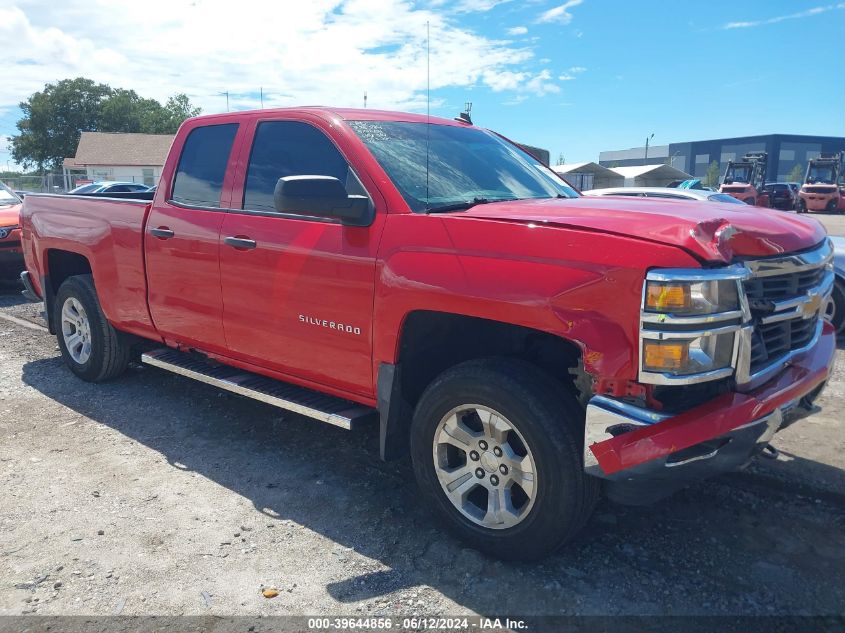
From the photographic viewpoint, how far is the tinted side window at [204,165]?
4.27 metres

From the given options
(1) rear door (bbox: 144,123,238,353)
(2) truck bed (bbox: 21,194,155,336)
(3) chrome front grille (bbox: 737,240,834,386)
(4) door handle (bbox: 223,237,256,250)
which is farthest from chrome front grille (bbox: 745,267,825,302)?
(2) truck bed (bbox: 21,194,155,336)

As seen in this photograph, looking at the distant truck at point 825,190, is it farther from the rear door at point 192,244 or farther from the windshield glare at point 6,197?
the rear door at point 192,244

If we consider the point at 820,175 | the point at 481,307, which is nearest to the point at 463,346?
the point at 481,307

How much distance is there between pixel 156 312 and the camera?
467 cm

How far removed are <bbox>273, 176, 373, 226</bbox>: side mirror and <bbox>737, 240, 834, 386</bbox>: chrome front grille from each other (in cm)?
172

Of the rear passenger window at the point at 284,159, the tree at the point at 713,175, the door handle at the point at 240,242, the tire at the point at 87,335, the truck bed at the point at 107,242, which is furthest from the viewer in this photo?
the tree at the point at 713,175

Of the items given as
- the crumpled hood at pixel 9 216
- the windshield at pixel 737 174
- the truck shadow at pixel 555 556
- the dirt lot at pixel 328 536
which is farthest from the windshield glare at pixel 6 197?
the windshield at pixel 737 174

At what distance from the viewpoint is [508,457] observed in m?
2.95

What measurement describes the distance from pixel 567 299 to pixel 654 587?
132 cm

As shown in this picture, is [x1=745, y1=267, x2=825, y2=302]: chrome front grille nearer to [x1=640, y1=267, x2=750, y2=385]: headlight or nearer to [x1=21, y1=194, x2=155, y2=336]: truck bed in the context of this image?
[x1=640, y1=267, x2=750, y2=385]: headlight

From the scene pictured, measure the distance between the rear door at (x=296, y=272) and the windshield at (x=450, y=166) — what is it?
220mm

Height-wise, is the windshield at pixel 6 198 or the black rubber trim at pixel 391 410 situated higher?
the windshield at pixel 6 198

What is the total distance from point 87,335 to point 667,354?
15.7ft

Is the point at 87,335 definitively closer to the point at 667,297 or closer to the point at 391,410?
the point at 391,410
